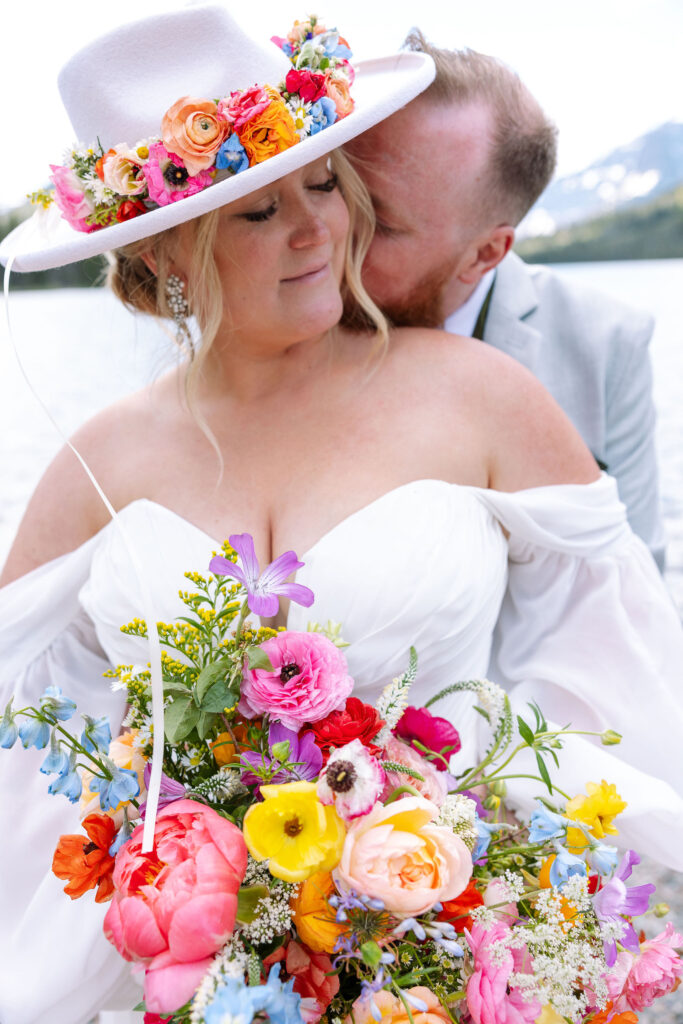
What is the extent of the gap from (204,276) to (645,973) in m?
1.42

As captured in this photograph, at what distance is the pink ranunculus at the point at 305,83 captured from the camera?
155 cm

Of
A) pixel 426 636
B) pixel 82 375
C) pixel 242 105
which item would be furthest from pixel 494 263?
pixel 82 375

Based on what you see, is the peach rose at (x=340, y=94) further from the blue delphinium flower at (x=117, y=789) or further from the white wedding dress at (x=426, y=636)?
the blue delphinium flower at (x=117, y=789)

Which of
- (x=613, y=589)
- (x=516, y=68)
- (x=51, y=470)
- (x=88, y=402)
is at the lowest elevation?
(x=88, y=402)

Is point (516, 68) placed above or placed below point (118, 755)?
above

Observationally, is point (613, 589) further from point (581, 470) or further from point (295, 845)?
point (295, 845)

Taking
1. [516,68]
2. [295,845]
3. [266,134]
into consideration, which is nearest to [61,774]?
[295,845]

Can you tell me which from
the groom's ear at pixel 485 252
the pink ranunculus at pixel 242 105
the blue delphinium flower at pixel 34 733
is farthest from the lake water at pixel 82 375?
the blue delphinium flower at pixel 34 733

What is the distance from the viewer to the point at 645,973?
1052mm

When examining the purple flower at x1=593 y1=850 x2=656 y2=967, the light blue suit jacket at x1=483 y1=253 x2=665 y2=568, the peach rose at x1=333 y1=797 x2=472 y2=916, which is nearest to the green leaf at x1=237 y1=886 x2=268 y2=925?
the peach rose at x1=333 y1=797 x2=472 y2=916

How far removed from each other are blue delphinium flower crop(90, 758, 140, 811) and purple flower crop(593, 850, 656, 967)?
612mm

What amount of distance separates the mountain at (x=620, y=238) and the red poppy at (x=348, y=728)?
55.4 feet

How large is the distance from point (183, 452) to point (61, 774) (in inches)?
39.3

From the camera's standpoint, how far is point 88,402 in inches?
313
